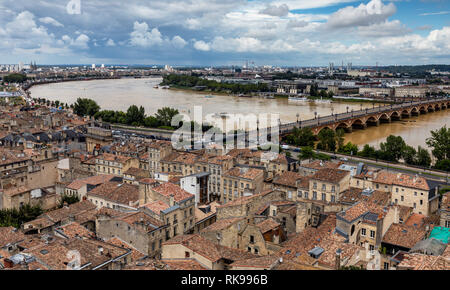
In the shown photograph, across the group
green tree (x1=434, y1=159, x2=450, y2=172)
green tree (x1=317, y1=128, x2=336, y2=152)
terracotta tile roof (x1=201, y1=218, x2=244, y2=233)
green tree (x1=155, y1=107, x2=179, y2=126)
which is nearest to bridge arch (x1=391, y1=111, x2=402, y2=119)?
green tree (x1=317, y1=128, x2=336, y2=152)

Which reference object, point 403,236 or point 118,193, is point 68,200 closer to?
point 118,193

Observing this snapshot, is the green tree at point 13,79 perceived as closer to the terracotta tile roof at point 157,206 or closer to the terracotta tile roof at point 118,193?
the terracotta tile roof at point 118,193

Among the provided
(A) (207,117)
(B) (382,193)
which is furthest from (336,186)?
(A) (207,117)

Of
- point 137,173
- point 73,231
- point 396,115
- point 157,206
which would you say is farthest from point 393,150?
point 396,115

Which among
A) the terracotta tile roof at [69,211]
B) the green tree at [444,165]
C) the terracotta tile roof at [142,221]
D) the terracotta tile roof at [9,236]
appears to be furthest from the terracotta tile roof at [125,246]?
the green tree at [444,165]
